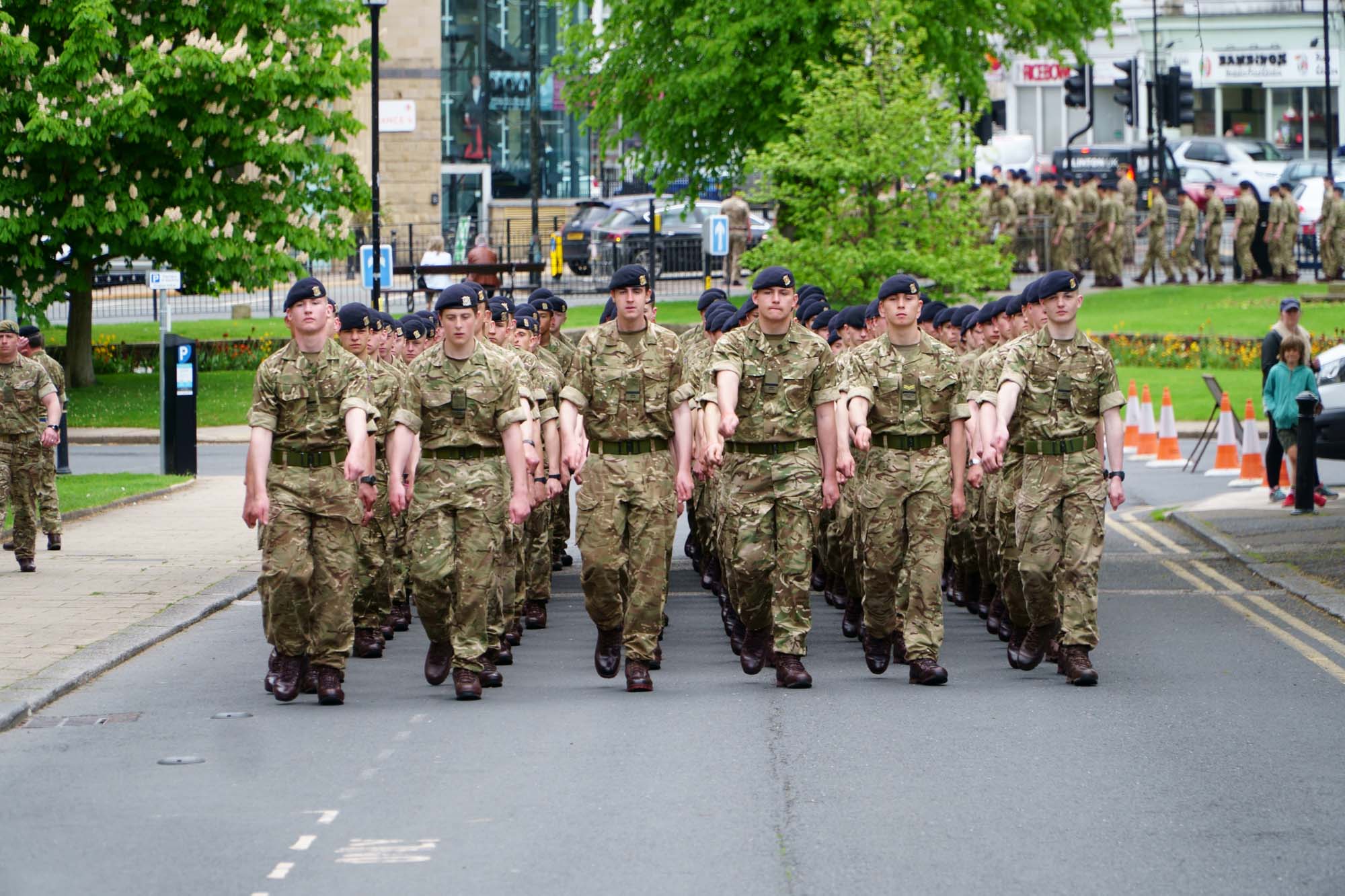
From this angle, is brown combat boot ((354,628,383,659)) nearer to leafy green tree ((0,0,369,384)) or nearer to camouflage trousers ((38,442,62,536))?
camouflage trousers ((38,442,62,536))

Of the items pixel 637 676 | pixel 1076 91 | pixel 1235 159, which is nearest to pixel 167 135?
pixel 1076 91

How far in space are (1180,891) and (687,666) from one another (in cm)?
486

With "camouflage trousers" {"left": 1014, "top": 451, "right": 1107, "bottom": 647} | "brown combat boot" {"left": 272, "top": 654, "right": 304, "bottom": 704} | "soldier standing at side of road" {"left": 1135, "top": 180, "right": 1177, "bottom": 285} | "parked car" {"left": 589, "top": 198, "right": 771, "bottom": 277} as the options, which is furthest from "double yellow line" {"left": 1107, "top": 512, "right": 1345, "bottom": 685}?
"soldier standing at side of road" {"left": 1135, "top": 180, "right": 1177, "bottom": 285}

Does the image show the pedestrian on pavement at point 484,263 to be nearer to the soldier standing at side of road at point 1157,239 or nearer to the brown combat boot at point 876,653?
the soldier standing at side of road at point 1157,239

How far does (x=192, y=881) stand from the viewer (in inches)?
270

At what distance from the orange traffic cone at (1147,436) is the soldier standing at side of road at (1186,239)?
57.9ft

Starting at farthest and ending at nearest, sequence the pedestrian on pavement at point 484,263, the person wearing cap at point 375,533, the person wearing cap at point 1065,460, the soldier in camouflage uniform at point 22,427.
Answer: the pedestrian on pavement at point 484,263 < the soldier in camouflage uniform at point 22,427 < the person wearing cap at point 375,533 < the person wearing cap at point 1065,460

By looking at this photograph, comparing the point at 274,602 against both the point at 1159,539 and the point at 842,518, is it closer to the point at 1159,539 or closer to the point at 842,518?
the point at 842,518

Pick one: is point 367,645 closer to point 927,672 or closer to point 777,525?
point 777,525

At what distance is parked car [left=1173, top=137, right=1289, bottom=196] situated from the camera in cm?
5481

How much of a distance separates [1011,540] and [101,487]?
13064 millimetres

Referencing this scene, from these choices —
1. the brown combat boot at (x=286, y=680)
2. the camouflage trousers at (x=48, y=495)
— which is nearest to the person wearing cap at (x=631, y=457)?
the brown combat boot at (x=286, y=680)

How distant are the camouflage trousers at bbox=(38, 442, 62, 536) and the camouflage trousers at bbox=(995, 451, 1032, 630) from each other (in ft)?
25.8

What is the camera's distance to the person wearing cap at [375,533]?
11.3m
